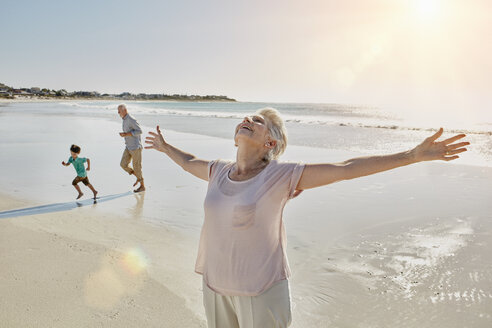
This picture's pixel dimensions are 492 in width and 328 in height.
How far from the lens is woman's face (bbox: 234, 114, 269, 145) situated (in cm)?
227

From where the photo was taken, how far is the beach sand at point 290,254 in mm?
3768

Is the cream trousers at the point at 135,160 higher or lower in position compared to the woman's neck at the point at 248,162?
lower

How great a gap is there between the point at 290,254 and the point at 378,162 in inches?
133

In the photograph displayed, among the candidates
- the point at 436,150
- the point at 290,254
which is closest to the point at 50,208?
the point at 290,254

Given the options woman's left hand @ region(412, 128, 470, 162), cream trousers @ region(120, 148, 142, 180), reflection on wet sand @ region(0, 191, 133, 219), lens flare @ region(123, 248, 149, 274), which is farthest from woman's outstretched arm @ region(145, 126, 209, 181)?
cream trousers @ region(120, 148, 142, 180)

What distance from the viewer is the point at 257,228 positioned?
2.09 metres

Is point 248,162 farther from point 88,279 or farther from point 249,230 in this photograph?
point 88,279

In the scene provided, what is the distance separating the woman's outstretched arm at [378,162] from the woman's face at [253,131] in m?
0.33

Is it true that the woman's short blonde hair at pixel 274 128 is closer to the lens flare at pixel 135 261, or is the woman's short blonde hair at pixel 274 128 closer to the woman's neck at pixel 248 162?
the woman's neck at pixel 248 162

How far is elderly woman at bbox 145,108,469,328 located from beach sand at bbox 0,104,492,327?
1674 millimetres

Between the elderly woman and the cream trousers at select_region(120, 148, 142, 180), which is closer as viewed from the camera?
the elderly woman

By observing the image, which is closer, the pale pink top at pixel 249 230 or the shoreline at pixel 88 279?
the pale pink top at pixel 249 230

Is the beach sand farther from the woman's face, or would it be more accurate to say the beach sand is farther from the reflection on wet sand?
the woman's face

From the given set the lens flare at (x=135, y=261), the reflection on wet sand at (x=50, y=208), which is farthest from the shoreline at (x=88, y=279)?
the reflection on wet sand at (x=50, y=208)
